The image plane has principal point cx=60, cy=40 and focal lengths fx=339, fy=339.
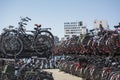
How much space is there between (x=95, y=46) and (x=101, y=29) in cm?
105

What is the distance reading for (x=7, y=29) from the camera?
13.5m

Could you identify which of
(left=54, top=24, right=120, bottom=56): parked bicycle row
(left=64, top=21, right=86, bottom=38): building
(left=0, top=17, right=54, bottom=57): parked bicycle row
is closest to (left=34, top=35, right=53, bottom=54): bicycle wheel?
(left=0, top=17, right=54, bottom=57): parked bicycle row

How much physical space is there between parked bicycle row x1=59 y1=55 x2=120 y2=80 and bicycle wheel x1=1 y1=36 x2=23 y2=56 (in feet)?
11.9

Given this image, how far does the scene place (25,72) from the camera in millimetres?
13055

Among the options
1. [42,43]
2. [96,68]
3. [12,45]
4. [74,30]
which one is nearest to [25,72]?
[12,45]

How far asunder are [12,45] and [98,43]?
421 cm

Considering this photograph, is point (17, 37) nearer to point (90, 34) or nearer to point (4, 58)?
point (4, 58)

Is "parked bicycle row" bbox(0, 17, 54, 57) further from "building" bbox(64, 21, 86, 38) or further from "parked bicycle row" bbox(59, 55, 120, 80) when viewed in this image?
"building" bbox(64, 21, 86, 38)

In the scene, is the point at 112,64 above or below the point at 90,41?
below

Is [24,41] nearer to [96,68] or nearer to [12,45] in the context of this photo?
[12,45]

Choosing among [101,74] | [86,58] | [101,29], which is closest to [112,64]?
[101,74]

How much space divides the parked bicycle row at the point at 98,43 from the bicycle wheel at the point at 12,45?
12.5ft

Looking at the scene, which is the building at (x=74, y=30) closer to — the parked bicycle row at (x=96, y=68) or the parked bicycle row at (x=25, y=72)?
the parked bicycle row at (x=96, y=68)

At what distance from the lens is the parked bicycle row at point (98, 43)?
14.4 metres
